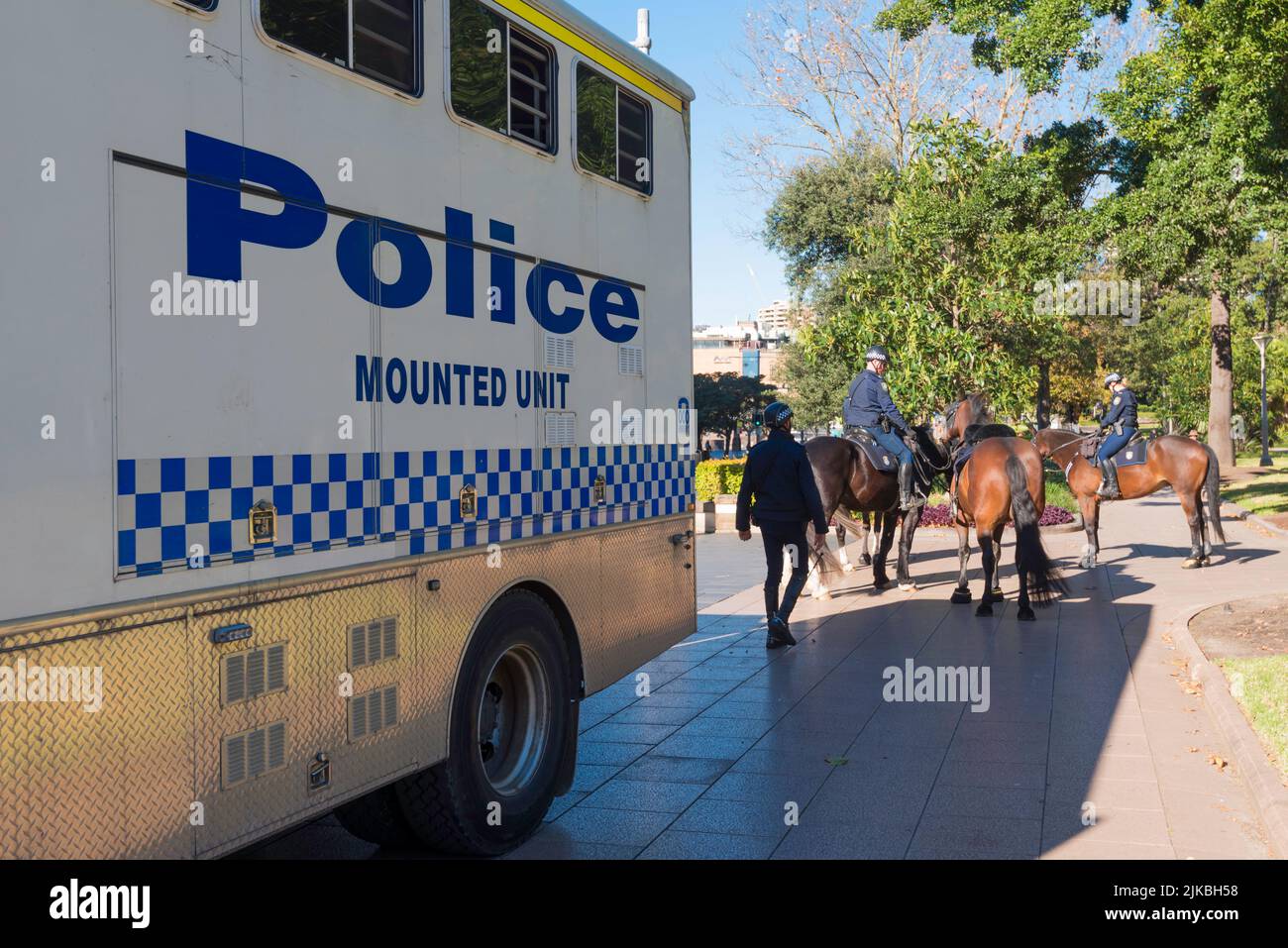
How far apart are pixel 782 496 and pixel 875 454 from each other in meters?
3.65

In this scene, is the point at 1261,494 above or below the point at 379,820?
above

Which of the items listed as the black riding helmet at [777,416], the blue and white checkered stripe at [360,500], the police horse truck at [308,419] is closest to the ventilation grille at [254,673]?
the police horse truck at [308,419]

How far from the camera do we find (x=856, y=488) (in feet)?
46.8

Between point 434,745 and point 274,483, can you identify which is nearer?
point 274,483

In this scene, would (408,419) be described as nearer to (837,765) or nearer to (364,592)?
(364,592)

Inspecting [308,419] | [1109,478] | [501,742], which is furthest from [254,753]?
[1109,478]

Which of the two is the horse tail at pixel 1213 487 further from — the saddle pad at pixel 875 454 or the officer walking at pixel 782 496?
the officer walking at pixel 782 496

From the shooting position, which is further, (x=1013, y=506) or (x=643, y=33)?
(x=1013, y=506)

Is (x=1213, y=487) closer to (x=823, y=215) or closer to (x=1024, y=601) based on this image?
(x=1024, y=601)

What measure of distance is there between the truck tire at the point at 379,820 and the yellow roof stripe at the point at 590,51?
385 centimetres

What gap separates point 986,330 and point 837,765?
800 inches

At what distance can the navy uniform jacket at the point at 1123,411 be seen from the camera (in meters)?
17.1
